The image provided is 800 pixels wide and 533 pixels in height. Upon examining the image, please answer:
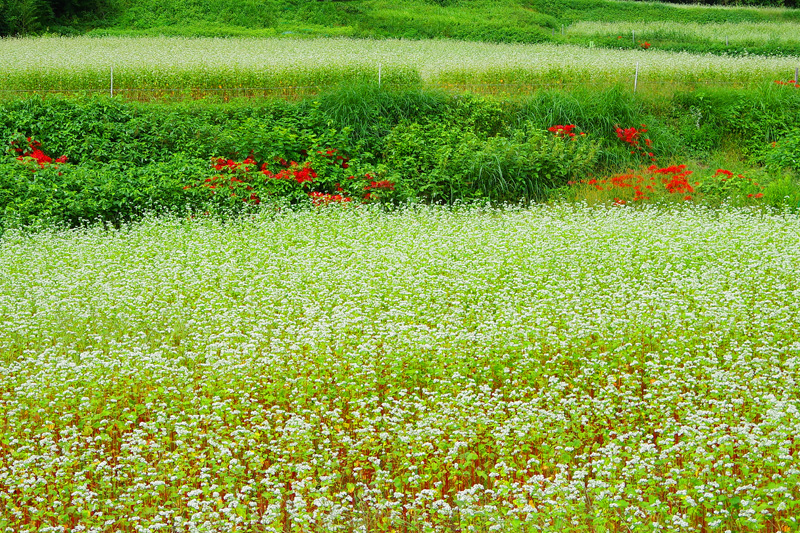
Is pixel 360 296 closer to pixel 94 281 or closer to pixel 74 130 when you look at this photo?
pixel 94 281

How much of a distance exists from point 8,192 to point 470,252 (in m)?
7.80

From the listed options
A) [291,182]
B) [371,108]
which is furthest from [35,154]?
[371,108]

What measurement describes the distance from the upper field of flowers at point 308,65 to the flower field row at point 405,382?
7.76 metres

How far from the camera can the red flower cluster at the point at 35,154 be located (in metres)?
13.6

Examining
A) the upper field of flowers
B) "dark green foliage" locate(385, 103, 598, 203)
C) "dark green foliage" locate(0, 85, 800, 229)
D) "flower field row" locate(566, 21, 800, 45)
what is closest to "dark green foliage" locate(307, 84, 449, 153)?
"dark green foliage" locate(0, 85, 800, 229)

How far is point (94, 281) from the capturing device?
9383mm

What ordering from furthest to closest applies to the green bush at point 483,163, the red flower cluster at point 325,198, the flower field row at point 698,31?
the flower field row at point 698,31 → the green bush at point 483,163 → the red flower cluster at point 325,198

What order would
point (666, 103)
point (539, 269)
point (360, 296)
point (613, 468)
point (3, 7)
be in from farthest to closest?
point (3, 7)
point (666, 103)
point (539, 269)
point (360, 296)
point (613, 468)

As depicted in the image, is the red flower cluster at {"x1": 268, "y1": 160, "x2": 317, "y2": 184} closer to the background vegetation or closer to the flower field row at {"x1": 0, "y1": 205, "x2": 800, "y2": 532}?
the flower field row at {"x1": 0, "y1": 205, "x2": 800, "y2": 532}

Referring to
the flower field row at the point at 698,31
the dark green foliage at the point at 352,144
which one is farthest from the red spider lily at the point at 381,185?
the flower field row at the point at 698,31

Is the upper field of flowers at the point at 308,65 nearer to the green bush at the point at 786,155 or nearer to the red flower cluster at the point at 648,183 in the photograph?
the green bush at the point at 786,155

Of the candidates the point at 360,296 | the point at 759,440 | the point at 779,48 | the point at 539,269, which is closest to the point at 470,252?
the point at 539,269

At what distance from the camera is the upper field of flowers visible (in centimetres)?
1758

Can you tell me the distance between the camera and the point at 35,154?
13805mm
